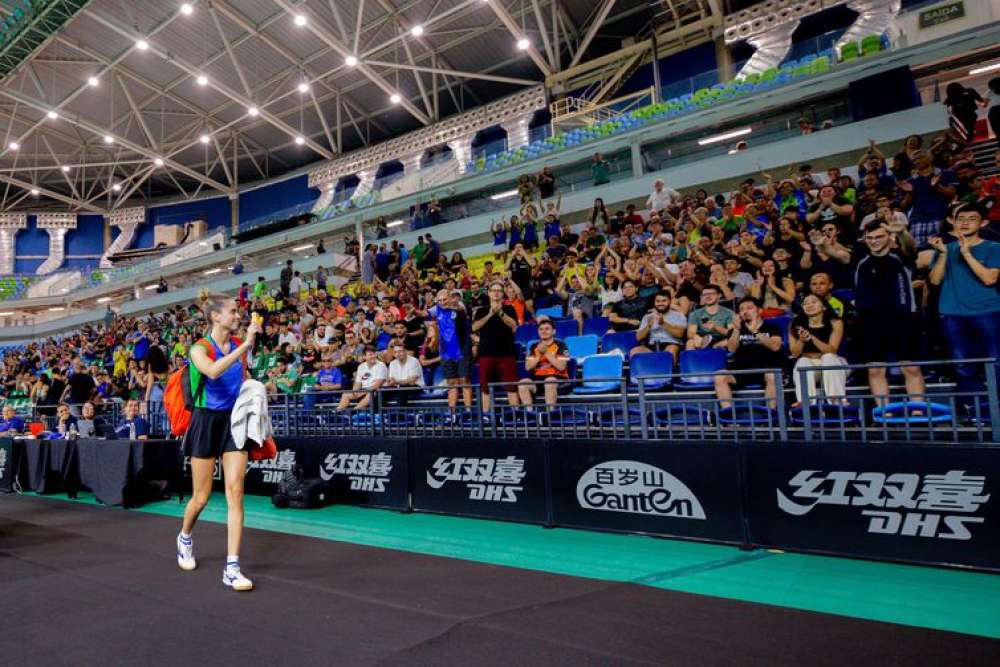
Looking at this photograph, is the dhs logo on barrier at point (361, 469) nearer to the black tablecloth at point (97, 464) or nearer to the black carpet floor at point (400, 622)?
the black carpet floor at point (400, 622)

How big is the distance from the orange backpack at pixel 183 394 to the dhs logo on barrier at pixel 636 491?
9.81ft

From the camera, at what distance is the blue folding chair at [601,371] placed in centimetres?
680

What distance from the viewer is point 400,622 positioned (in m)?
3.15

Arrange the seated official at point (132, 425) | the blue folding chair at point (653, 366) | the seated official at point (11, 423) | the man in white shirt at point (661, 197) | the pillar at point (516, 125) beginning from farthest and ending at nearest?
the pillar at point (516, 125) < the man in white shirt at point (661, 197) < the seated official at point (11, 423) < the seated official at point (132, 425) < the blue folding chair at point (653, 366)

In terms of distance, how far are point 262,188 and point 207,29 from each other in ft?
39.9

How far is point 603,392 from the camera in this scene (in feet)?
22.0

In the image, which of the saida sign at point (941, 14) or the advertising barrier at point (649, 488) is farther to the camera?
the saida sign at point (941, 14)

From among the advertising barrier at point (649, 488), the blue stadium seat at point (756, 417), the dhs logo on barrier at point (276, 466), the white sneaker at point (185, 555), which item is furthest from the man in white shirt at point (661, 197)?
the white sneaker at point (185, 555)

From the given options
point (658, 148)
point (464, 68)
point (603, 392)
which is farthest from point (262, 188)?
point (603, 392)

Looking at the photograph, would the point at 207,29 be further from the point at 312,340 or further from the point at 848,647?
the point at 848,647

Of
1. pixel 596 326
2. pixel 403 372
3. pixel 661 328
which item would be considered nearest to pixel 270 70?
pixel 403 372

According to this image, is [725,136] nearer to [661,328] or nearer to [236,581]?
[661,328]

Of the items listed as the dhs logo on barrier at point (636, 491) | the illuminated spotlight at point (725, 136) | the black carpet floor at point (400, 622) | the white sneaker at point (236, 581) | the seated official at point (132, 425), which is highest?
the illuminated spotlight at point (725, 136)

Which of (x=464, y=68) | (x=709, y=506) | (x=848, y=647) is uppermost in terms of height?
(x=464, y=68)
